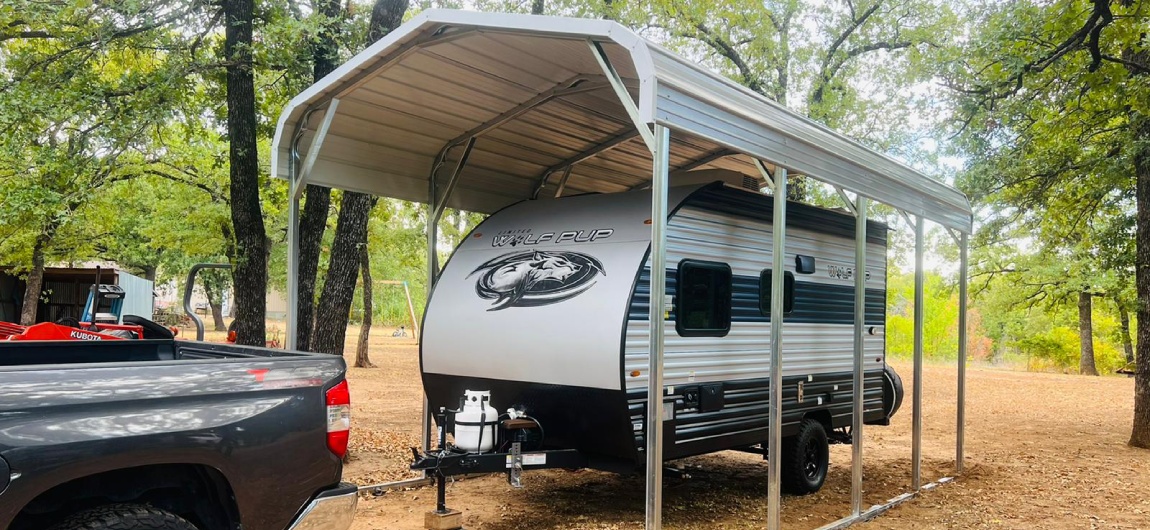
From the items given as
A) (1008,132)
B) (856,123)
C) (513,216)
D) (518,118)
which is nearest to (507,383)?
(513,216)

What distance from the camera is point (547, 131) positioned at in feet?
26.5

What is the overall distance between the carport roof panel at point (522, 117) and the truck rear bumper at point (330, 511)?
8.72 ft

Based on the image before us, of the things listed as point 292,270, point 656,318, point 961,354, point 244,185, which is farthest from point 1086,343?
point 292,270

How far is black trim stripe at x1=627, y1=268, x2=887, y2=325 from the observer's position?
6.29 m

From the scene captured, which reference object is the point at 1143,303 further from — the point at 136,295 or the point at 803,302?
the point at 136,295

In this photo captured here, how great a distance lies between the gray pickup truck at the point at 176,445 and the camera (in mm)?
3111

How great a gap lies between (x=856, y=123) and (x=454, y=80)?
1325cm

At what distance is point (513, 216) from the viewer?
7.92m

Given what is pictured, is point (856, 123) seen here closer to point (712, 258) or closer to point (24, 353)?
point (712, 258)

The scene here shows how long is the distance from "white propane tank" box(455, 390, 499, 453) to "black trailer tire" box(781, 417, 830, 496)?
3.19 meters

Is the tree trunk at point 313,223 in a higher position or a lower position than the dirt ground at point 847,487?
higher

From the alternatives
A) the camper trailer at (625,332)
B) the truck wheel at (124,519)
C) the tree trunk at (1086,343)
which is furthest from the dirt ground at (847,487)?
the tree trunk at (1086,343)

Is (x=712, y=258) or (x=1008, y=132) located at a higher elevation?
(x=1008, y=132)

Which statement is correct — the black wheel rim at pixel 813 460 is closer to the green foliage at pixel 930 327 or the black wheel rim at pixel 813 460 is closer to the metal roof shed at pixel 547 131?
the metal roof shed at pixel 547 131
